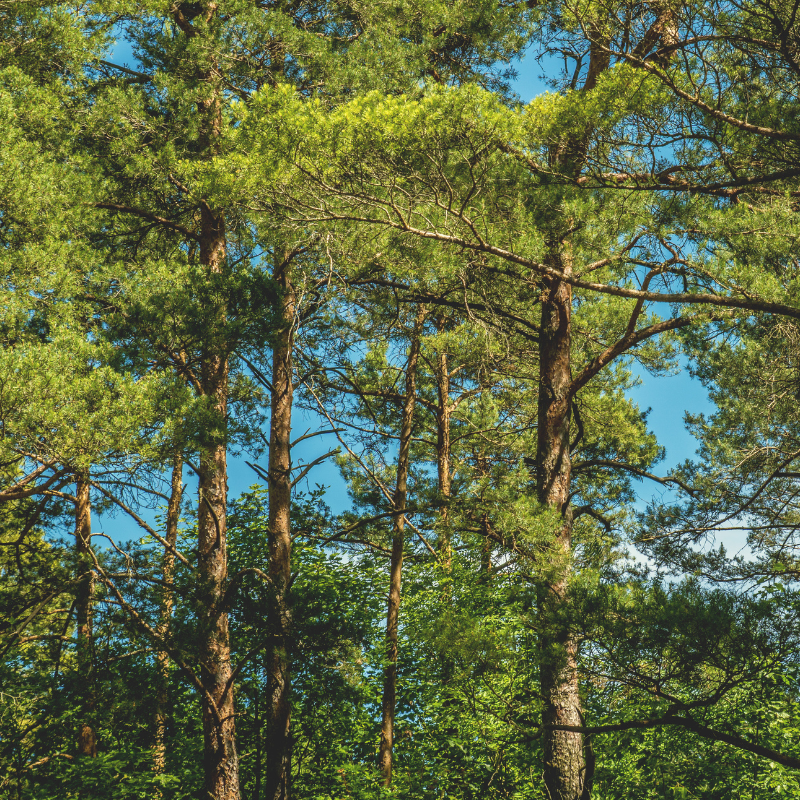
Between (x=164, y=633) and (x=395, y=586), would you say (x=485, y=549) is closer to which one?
(x=395, y=586)

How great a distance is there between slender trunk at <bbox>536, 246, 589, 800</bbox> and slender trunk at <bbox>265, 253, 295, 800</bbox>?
2184 mm

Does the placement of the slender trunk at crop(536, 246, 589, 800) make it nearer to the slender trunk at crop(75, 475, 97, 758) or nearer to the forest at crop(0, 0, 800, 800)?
the forest at crop(0, 0, 800, 800)

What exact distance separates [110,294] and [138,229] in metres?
1.00

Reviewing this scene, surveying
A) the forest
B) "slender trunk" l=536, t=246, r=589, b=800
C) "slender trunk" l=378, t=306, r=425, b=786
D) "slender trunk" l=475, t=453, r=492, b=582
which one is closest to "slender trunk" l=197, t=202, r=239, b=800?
the forest

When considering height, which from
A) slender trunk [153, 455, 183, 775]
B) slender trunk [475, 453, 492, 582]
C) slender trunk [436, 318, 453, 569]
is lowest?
slender trunk [153, 455, 183, 775]

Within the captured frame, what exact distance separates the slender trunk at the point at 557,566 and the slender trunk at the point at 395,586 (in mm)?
1969

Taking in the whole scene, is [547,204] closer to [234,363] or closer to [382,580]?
[234,363]

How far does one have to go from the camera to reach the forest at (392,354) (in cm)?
564

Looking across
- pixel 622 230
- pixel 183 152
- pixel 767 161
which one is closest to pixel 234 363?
pixel 183 152

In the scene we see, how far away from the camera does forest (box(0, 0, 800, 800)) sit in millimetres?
5641

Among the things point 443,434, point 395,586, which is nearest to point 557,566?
point 395,586

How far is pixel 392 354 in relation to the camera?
8305 millimetres

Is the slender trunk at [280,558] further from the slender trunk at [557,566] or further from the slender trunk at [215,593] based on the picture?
the slender trunk at [557,566]

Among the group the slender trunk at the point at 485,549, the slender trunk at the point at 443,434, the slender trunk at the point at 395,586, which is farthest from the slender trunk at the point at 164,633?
the slender trunk at the point at 443,434
